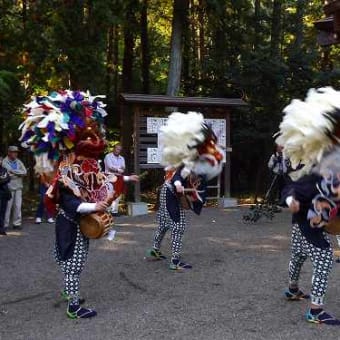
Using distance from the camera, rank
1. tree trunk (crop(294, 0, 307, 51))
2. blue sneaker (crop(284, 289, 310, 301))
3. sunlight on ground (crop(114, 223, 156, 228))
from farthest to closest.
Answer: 1. tree trunk (crop(294, 0, 307, 51))
2. sunlight on ground (crop(114, 223, 156, 228))
3. blue sneaker (crop(284, 289, 310, 301))

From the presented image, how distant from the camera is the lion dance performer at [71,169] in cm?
515

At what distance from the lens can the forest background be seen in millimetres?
13570

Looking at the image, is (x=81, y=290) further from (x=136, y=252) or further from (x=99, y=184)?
(x=136, y=252)

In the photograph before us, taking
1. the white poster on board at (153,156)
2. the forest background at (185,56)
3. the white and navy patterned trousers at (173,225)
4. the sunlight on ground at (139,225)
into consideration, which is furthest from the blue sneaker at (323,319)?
the white poster on board at (153,156)

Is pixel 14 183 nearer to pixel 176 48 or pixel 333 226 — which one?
pixel 176 48

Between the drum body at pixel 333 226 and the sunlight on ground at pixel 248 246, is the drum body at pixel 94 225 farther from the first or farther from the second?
the sunlight on ground at pixel 248 246

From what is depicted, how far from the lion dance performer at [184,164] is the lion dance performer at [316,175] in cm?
133

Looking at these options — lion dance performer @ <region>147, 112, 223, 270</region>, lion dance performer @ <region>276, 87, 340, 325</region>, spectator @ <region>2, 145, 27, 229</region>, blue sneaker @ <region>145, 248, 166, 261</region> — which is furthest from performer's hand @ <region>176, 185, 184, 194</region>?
spectator @ <region>2, 145, 27, 229</region>

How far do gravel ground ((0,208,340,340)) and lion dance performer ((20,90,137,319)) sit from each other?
0.48 meters

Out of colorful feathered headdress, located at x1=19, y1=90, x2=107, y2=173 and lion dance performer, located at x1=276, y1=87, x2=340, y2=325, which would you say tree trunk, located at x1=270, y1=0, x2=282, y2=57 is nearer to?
colorful feathered headdress, located at x1=19, y1=90, x2=107, y2=173

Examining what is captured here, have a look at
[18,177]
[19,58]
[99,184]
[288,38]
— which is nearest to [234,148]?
[288,38]

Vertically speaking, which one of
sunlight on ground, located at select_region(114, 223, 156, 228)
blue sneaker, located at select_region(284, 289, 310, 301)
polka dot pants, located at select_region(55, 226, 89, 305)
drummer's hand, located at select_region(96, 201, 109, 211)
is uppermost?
drummer's hand, located at select_region(96, 201, 109, 211)

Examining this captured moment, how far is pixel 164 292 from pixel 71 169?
74.3 inches

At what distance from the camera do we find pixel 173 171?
689 cm
